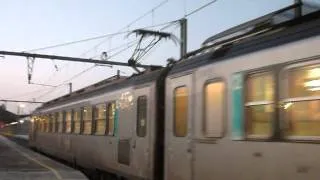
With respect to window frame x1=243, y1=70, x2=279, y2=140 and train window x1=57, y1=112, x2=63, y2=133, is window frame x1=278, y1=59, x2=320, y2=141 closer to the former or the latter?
window frame x1=243, y1=70, x2=279, y2=140

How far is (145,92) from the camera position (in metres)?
13.3

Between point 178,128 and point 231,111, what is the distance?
7.55 ft

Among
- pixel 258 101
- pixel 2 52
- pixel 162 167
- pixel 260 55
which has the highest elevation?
→ pixel 2 52

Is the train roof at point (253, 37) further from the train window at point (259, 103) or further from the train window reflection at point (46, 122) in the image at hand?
the train window reflection at point (46, 122)

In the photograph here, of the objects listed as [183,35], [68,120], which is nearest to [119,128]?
[68,120]

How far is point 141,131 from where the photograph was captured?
13.3 meters

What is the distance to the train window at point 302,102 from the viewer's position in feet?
23.5

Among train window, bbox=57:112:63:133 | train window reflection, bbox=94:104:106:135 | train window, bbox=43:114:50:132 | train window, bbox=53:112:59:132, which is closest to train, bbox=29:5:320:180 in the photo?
train window reflection, bbox=94:104:106:135

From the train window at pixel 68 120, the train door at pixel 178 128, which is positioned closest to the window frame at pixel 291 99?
the train door at pixel 178 128

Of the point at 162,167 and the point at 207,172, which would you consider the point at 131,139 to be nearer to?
the point at 162,167

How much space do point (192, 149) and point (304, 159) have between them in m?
3.43

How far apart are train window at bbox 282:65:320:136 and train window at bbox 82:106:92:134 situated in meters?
11.0

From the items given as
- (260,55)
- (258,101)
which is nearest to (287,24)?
(260,55)

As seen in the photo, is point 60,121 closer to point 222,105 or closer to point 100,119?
point 100,119
